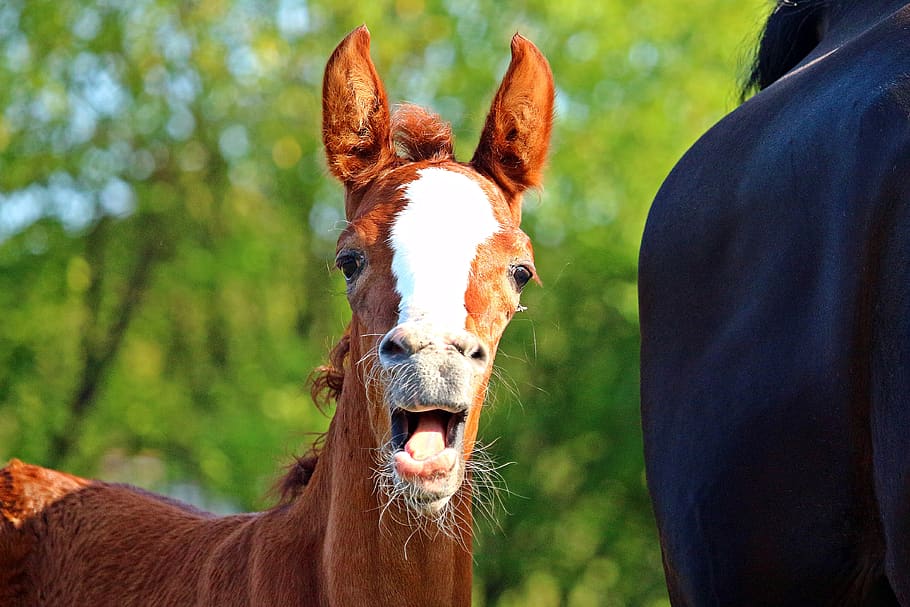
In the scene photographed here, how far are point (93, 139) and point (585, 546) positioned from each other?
8317mm

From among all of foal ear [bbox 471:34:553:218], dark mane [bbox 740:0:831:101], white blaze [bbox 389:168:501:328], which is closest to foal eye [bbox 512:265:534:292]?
white blaze [bbox 389:168:501:328]

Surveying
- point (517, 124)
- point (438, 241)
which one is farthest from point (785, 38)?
point (438, 241)

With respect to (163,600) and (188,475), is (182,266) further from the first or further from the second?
(163,600)

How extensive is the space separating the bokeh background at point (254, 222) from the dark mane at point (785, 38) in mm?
8736

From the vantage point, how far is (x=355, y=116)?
3.34 metres

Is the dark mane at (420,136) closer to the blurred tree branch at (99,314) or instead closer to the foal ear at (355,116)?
the foal ear at (355,116)

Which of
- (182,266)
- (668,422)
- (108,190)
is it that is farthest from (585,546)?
(668,422)

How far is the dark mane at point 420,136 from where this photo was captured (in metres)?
3.39

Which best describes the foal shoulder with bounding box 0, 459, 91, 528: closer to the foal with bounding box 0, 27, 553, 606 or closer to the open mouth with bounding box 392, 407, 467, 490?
the foal with bounding box 0, 27, 553, 606

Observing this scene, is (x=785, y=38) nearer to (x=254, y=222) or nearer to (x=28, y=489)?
(x=28, y=489)

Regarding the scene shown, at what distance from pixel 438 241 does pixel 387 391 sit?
0.44 m

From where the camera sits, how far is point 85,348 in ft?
49.7

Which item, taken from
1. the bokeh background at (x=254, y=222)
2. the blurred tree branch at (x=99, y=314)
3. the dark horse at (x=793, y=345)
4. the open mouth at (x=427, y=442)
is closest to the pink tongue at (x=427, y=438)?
the open mouth at (x=427, y=442)

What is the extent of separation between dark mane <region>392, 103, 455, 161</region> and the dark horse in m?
0.86
